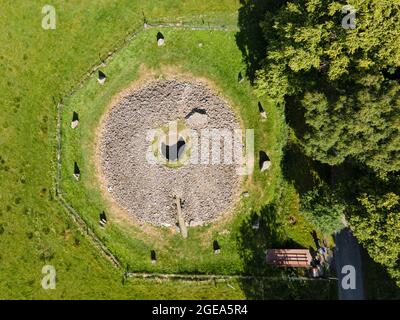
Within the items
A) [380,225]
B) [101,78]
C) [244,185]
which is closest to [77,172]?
[101,78]

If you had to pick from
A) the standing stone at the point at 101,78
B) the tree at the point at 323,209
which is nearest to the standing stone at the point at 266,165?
the tree at the point at 323,209

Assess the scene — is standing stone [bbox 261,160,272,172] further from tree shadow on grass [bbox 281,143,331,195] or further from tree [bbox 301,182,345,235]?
tree [bbox 301,182,345,235]

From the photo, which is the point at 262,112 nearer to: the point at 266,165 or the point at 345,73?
the point at 266,165

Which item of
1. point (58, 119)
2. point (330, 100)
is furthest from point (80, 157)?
point (330, 100)

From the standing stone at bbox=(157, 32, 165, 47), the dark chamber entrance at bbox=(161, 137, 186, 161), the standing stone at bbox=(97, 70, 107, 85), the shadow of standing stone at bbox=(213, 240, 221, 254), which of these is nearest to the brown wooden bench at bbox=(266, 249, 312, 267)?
the shadow of standing stone at bbox=(213, 240, 221, 254)

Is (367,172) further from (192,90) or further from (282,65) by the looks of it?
(192,90)

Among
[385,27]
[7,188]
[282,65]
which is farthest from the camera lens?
[7,188]
